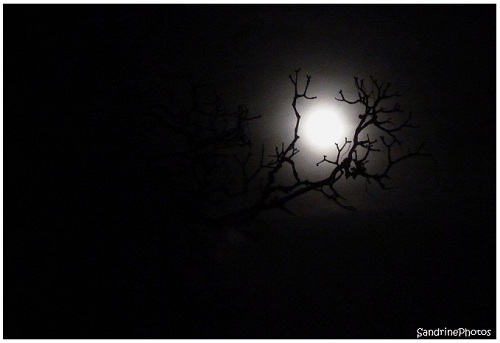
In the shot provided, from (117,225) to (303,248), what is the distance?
3307 millimetres

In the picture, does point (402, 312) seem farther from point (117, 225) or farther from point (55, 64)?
point (55, 64)

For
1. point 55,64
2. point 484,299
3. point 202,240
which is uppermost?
point 55,64

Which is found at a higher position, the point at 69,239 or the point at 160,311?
the point at 69,239

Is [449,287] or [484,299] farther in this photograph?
[449,287]

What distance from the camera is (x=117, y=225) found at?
4.75m

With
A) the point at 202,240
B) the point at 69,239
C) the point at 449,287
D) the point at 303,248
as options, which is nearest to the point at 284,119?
the point at 303,248

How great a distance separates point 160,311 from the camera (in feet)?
15.3

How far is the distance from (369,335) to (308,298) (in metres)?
1.02

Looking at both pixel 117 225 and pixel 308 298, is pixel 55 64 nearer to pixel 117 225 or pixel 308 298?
pixel 117 225

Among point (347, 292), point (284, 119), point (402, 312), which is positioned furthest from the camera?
point (284, 119)

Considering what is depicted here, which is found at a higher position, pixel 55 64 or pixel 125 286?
pixel 55 64

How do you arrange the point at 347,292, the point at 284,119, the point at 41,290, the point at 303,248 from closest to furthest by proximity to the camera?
the point at 41,290 → the point at 347,292 → the point at 303,248 → the point at 284,119

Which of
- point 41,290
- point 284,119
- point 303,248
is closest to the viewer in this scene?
point 41,290

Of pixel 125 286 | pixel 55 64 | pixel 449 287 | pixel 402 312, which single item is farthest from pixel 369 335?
pixel 55 64
